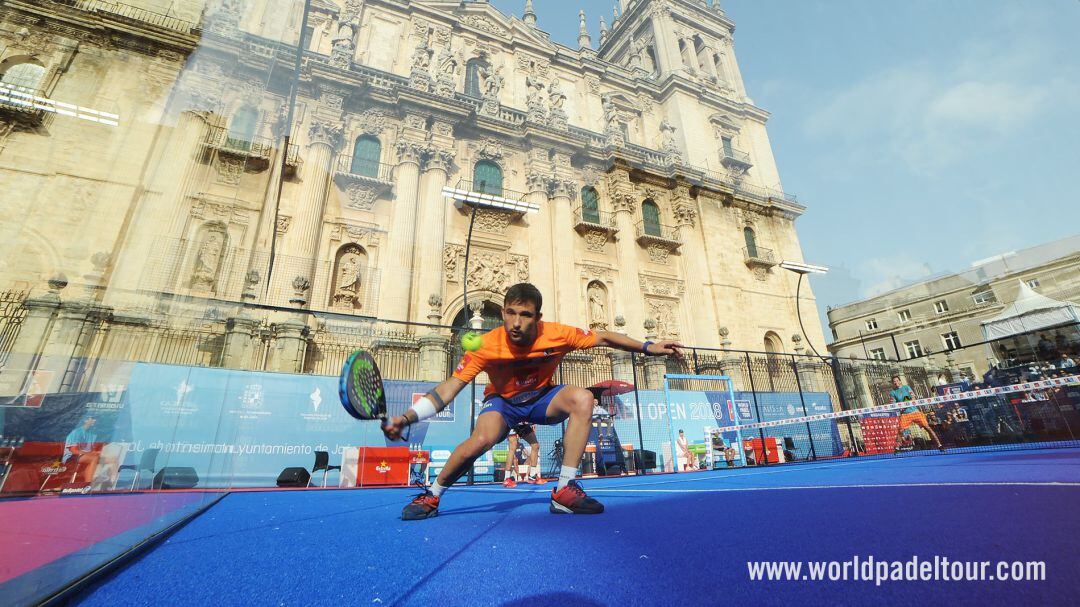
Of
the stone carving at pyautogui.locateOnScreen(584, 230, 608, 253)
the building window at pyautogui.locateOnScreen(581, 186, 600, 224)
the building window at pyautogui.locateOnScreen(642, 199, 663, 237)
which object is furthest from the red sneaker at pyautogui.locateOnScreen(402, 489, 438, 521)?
the building window at pyautogui.locateOnScreen(642, 199, 663, 237)

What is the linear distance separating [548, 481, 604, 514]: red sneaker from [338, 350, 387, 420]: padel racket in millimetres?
1314

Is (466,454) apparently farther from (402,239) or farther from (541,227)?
(541,227)

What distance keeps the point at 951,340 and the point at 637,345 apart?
38961mm

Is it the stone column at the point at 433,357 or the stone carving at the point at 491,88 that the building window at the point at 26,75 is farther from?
the stone carving at the point at 491,88

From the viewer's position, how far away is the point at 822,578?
1173mm

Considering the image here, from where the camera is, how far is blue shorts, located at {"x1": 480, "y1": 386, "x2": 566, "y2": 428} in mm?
2996

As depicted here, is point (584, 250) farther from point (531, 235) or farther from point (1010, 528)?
point (1010, 528)

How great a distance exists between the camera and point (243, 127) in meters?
3.16

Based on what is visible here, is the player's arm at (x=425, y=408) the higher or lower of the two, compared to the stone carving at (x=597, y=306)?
lower

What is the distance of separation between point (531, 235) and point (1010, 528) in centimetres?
1662

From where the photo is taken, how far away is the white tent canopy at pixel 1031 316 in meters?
13.3

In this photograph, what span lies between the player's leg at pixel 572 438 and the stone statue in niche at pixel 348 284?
12.4 metres

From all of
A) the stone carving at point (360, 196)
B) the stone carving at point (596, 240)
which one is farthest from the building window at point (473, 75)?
the stone carving at point (596, 240)

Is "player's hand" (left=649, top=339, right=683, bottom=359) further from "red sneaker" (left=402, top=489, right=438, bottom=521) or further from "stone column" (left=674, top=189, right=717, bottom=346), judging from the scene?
"stone column" (left=674, top=189, right=717, bottom=346)
